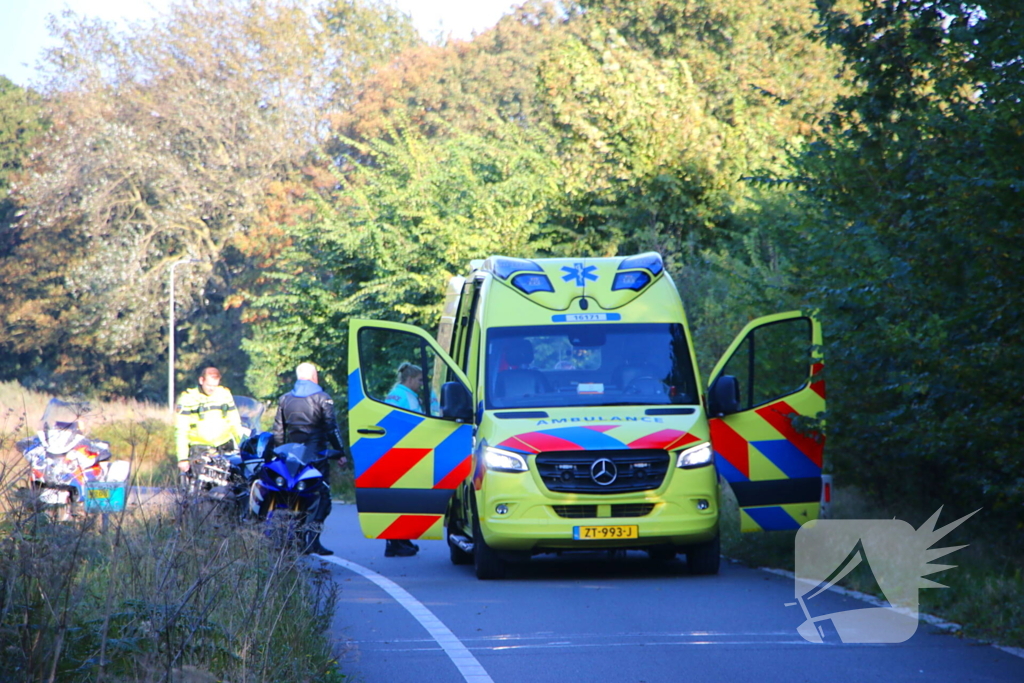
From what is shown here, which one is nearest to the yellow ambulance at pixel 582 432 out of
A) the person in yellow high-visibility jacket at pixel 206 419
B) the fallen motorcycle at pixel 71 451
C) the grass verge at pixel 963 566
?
the grass verge at pixel 963 566

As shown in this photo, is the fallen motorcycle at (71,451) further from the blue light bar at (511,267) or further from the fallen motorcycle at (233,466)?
the blue light bar at (511,267)

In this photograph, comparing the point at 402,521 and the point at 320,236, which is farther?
the point at 320,236

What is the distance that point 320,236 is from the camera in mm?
28078

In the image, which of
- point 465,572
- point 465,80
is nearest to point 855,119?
point 465,572

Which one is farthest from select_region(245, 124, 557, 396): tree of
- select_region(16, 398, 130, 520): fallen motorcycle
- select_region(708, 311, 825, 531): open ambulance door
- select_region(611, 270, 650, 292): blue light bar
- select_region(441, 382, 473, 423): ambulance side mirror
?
select_region(441, 382, 473, 423): ambulance side mirror

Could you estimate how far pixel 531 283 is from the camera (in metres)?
11.9

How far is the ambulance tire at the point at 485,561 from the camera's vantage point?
11156 mm

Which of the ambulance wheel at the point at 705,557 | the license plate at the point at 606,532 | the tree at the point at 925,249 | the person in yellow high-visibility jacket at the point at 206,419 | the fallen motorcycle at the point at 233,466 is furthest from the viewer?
the person in yellow high-visibility jacket at the point at 206,419

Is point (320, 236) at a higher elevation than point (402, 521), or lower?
higher

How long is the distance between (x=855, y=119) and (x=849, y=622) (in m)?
6.44

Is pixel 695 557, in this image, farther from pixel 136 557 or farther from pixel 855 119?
pixel 136 557

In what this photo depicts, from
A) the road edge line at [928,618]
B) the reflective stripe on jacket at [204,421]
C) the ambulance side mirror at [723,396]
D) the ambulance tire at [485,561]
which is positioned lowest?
the ambulance tire at [485,561]

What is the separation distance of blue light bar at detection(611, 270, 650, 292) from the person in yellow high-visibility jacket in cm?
440

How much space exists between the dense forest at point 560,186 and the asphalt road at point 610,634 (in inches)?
57.9
